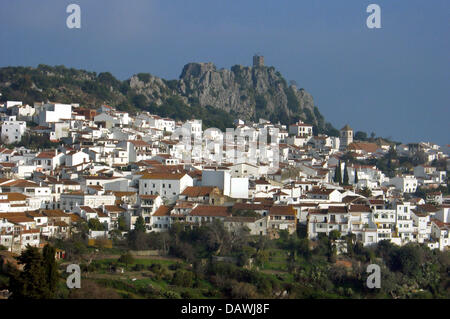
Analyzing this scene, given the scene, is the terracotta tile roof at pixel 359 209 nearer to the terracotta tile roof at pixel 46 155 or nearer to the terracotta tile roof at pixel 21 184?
the terracotta tile roof at pixel 21 184

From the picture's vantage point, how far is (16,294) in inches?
963

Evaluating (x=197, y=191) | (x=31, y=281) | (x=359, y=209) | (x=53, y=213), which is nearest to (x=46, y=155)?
(x=53, y=213)

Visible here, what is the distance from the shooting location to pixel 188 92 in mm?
83875

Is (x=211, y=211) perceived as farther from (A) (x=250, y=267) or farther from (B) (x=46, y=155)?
(B) (x=46, y=155)

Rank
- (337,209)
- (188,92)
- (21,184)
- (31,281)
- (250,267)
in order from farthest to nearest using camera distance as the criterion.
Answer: (188,92) < (21,184) < (337,209) < (250,267) < (31,281)

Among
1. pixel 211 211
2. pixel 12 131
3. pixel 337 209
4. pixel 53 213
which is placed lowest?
pixel 53 213

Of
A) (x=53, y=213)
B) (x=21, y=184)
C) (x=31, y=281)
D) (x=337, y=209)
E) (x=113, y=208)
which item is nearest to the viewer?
(x=31, y=281)

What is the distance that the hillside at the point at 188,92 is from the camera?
6350 cm

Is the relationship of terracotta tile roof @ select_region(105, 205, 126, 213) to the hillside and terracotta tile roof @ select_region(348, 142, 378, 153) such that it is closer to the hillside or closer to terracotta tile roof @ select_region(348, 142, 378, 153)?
the hillside

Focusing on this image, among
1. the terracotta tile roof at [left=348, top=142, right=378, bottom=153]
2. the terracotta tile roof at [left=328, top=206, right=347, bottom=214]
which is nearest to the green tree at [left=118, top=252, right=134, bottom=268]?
the terracotta tile roof at [left=328, top=206, right=347, bottom=214]

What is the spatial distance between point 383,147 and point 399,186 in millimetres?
16869

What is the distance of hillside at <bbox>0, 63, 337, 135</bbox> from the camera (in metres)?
63.5
